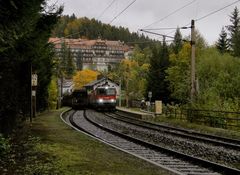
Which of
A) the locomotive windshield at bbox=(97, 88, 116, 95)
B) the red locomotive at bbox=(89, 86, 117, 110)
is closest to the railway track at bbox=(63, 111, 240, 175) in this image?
the red locomotive at bbox=(89, 86, 117, 110)

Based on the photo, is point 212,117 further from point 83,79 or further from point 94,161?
point 83,79

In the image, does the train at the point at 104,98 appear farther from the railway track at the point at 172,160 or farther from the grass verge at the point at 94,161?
the grass verge at the point at 94,161

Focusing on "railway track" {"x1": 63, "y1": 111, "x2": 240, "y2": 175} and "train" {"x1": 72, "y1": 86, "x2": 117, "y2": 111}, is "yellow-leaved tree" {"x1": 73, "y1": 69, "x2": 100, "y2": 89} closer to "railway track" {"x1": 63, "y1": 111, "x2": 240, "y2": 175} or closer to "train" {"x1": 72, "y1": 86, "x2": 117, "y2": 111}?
"train" {"x1": 72, "y1": 86, "x2": 117, "y2": 111}

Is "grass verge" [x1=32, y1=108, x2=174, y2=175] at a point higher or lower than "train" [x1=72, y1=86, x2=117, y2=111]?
lower

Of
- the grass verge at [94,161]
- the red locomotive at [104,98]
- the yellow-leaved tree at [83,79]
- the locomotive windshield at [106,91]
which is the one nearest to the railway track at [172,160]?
the grass verge at [94,161]

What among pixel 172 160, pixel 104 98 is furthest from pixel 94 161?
pixel 104 98

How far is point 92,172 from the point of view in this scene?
11406 millimetres

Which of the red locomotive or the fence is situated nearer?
the fence

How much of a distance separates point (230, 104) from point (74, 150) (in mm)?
20533

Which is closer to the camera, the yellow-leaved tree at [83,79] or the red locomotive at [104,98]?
the red locomotive at [104,98]

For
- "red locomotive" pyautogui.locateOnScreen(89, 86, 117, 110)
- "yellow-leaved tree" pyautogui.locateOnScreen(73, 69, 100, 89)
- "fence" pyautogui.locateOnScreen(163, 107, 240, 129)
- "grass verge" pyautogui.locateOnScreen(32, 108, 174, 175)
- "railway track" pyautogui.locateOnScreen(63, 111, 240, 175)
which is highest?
"yellow-leaved tree" pyautogui.locateOnScreen(73, 69, 100, 89)

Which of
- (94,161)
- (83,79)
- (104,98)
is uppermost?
(83,79)

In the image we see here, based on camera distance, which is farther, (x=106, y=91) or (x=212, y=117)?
(x=106, y=91)

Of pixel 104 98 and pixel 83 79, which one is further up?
pixel 83 79
